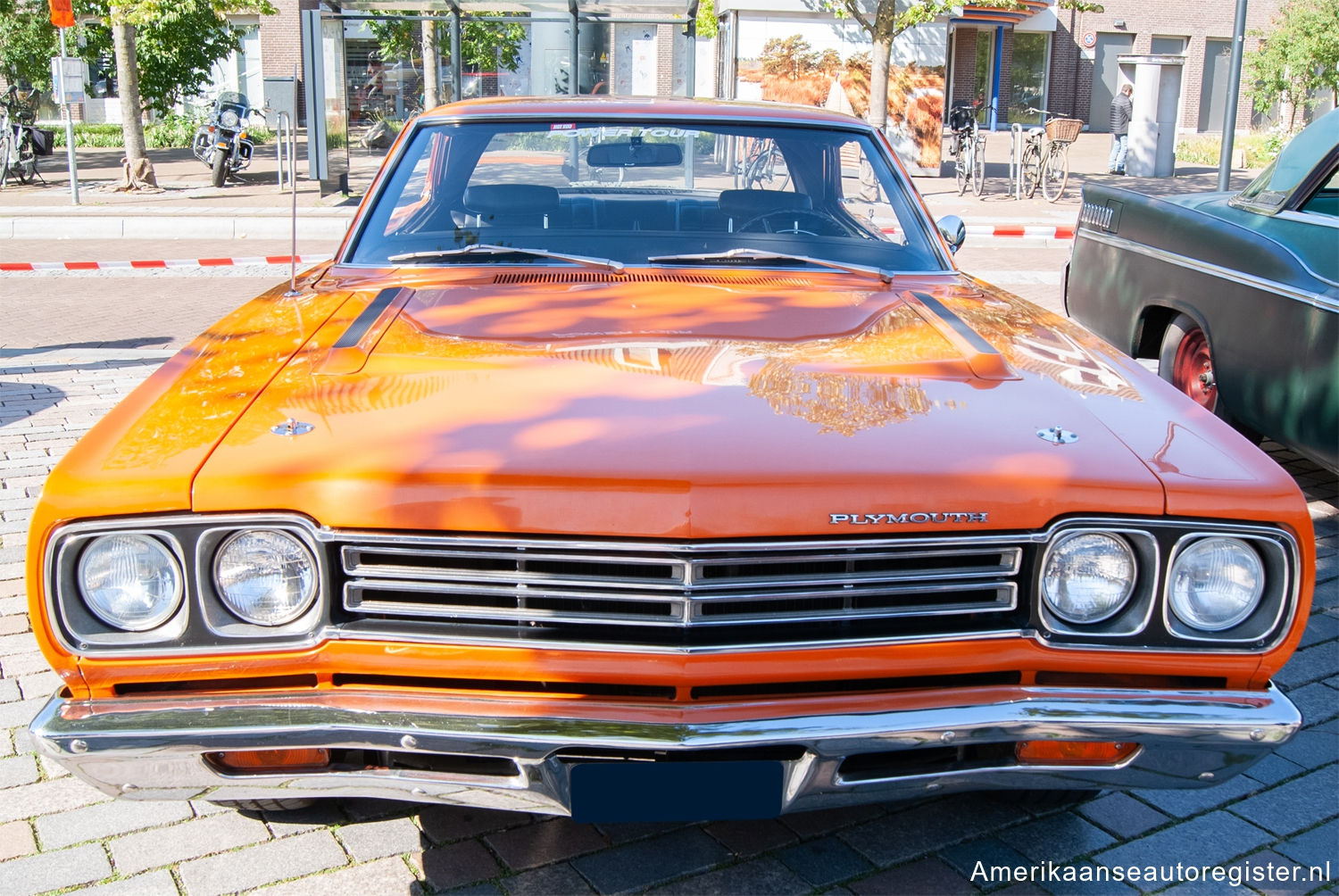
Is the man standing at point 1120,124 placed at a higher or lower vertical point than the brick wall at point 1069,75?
lower

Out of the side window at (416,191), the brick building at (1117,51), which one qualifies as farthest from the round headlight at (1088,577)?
the brick building at (1117,51)

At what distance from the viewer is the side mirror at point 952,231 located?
3880 mm

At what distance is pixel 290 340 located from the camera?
2844 mm

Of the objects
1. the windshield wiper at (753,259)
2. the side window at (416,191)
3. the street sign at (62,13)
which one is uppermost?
the street sign at (62,13)

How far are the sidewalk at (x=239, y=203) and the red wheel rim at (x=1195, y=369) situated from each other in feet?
17.6

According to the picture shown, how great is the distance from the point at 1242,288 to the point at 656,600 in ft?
12.3

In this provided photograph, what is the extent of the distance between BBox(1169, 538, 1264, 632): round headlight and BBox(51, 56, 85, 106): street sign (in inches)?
618

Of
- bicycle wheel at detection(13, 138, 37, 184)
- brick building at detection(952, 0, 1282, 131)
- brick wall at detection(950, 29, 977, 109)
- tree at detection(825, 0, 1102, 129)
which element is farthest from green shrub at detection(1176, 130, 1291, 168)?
bicycle wheel at detection(13, 138, 37, 184)

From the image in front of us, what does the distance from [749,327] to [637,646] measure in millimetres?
1020

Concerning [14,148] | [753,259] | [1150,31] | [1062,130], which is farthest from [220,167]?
[1150,31]

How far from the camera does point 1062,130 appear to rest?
55.5 ft

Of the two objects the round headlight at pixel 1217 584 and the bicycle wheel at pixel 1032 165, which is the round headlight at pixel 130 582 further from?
the bicycle wheel at pixel 1032 165

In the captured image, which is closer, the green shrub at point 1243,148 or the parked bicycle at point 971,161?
the parked bicycle at point 971,161

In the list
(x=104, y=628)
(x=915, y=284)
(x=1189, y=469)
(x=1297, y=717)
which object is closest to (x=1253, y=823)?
(x=1297, y=717)
